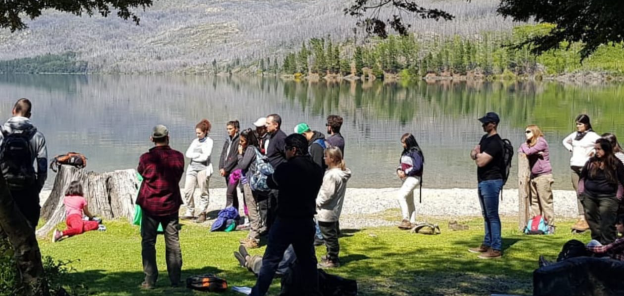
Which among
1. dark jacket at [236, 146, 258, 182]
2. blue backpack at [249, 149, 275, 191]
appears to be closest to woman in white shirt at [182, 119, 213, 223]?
dark jacket at [236, 146, 258, 182]

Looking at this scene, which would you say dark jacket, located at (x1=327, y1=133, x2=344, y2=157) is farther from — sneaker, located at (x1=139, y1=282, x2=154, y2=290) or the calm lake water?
the calm lake water

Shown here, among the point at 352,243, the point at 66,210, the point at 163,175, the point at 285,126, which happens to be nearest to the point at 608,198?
the point at 352,243

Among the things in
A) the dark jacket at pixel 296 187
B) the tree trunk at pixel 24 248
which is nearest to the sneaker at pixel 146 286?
the dark jacket at pixel 296 187

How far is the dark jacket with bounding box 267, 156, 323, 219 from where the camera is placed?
6727mm

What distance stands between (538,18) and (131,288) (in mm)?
6294

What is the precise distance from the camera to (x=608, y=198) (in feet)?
31.8

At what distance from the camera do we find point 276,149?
1012 centimetres

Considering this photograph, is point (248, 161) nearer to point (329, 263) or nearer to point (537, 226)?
point (329, 263)

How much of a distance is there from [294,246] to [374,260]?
126 inches

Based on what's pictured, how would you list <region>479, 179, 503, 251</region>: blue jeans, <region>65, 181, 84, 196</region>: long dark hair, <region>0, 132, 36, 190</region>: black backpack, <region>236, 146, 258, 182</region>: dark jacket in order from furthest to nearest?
<region>65, 181, 84, 196</region>: long dark hair → <region>236, 146, 258, 182</region>: dark jacket → <region>479, 179, 503, 251</region>: blue jeans → <region>0, 132, 36, 190</region>: black backpack

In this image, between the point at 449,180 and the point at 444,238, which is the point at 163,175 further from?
the point at 449,180

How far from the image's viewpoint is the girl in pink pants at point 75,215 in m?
12.6

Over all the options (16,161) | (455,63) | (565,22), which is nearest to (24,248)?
(16,161)

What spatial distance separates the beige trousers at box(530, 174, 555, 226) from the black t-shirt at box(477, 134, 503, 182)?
342 cm
